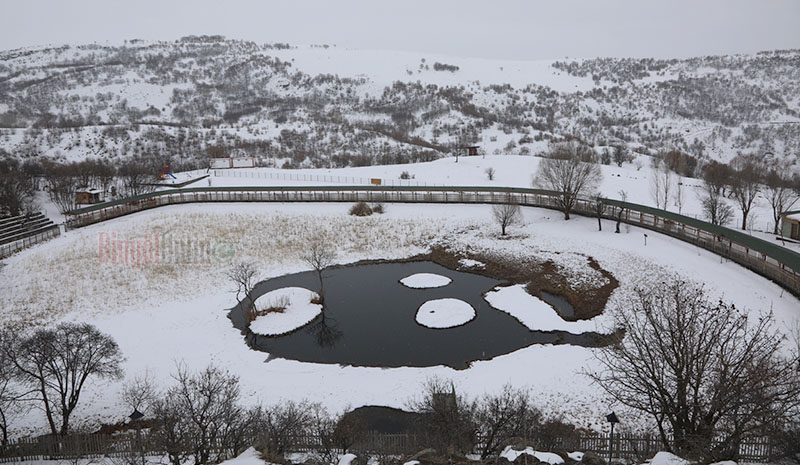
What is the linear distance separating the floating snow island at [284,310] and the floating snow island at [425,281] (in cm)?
644

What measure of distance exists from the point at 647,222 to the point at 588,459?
29.6m

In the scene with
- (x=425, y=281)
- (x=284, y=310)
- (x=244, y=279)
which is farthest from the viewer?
(x=425, y=281)

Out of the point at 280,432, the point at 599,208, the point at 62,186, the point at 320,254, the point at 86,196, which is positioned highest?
the point at 62,186

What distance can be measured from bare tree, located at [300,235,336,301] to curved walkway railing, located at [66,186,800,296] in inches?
428

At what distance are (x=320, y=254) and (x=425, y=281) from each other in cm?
759

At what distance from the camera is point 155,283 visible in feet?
101

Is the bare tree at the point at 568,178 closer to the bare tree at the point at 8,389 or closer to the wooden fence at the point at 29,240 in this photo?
the bare tree at the point at 8,389

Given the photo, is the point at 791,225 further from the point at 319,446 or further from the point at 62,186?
the point at 62,186

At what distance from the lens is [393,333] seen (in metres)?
23.6

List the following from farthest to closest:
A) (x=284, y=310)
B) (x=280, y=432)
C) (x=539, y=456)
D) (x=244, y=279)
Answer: (x=284, y=310), (x=244, y=279), (x=280, y=432), (x=539, y=456)

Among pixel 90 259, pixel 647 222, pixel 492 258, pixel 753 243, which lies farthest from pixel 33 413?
pixel 647 222

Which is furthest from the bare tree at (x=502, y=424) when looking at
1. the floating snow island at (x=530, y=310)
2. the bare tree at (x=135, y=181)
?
the bare tree at (x=135, y=181)

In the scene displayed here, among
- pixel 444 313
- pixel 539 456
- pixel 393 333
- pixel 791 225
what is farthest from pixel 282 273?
pixel 791 225

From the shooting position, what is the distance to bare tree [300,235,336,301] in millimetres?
30916
